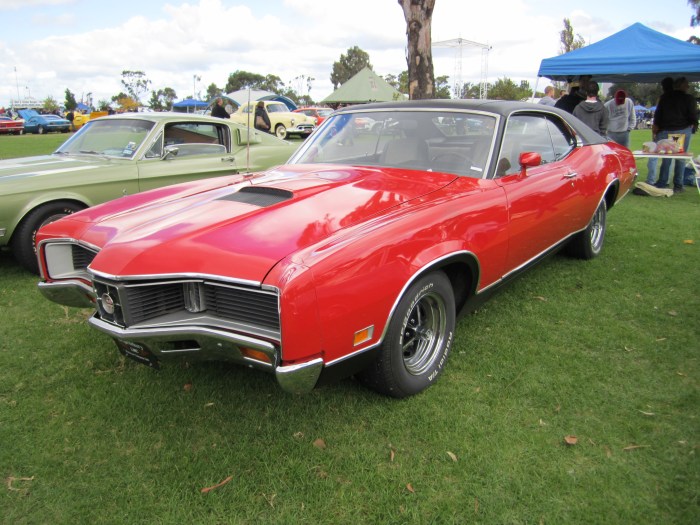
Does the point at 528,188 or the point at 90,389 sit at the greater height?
the point at 528,188

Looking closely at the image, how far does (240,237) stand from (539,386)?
1.83 meters

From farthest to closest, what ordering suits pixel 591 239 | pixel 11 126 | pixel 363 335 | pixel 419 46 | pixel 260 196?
pixel 11 126 < pixel 419 46 < pixel 591 239 < pixel 260 196 < pixel 363 335

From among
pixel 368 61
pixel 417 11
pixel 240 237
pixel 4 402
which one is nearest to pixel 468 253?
pixel 240 237

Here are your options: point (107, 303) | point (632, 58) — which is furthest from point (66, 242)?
point (632, 58)

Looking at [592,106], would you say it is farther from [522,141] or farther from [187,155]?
[187,155]

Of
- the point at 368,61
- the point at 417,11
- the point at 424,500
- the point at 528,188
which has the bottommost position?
the point at 424,500

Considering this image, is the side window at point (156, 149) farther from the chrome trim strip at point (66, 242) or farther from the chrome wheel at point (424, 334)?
the chrome wheel at point (424, 334)

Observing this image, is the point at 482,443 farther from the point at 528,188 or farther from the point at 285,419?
the point at 528,188

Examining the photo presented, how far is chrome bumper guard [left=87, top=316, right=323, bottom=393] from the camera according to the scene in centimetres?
201

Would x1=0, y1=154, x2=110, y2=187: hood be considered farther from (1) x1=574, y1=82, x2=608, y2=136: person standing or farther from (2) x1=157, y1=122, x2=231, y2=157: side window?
(1) x1=574, y1=82, x2=608, y2=136: person standing

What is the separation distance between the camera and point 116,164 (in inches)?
205

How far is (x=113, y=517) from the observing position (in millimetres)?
2027

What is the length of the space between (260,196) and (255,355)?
3.59ft

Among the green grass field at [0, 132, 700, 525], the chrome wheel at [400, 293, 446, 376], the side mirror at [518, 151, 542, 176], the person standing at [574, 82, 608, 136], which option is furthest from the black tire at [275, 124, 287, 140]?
the chrome wheel at [400, 293, 446, 376]
